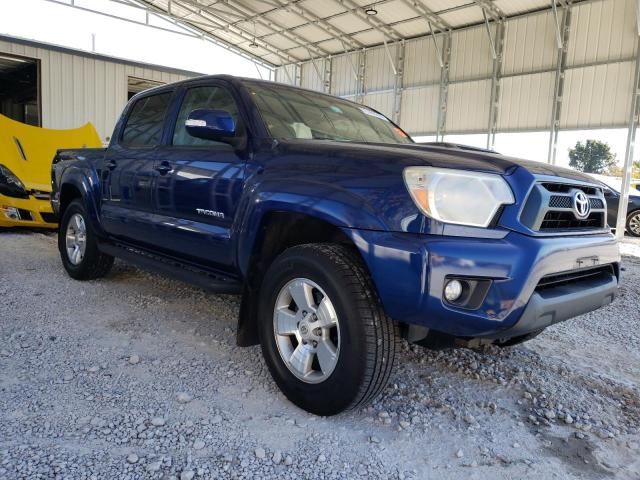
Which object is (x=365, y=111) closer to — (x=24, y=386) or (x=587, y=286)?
(x=587, y=286)

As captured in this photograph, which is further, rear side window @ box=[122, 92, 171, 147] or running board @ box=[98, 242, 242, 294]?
rear side window @ box=[122, 92, 171, 147]

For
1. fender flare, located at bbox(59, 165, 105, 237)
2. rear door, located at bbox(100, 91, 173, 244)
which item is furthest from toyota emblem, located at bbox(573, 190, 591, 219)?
fender flare, located at bbox(59, 165, 105, 237)

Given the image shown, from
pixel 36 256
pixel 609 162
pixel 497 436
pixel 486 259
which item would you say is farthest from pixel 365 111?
pixel 609 162

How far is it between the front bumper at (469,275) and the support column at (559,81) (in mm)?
13253

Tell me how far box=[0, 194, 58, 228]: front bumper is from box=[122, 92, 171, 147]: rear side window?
13.5ft

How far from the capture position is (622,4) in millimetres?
12891

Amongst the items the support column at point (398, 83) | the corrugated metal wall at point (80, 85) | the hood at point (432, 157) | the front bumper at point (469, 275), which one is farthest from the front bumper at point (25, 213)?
the support column at point (398, 83)

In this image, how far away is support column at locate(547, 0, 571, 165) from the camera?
1403 cm

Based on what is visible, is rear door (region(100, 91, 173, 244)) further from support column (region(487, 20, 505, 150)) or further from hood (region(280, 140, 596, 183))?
support column (region(487, 20, 505, 150))

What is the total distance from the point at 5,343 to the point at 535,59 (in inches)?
609

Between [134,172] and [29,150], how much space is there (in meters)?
5.97

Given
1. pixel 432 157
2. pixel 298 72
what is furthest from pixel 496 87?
pixel 432 157

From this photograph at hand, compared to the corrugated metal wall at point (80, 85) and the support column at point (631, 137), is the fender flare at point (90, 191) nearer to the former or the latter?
the corrugated metal wall at point (80, 85)

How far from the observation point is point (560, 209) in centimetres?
237
